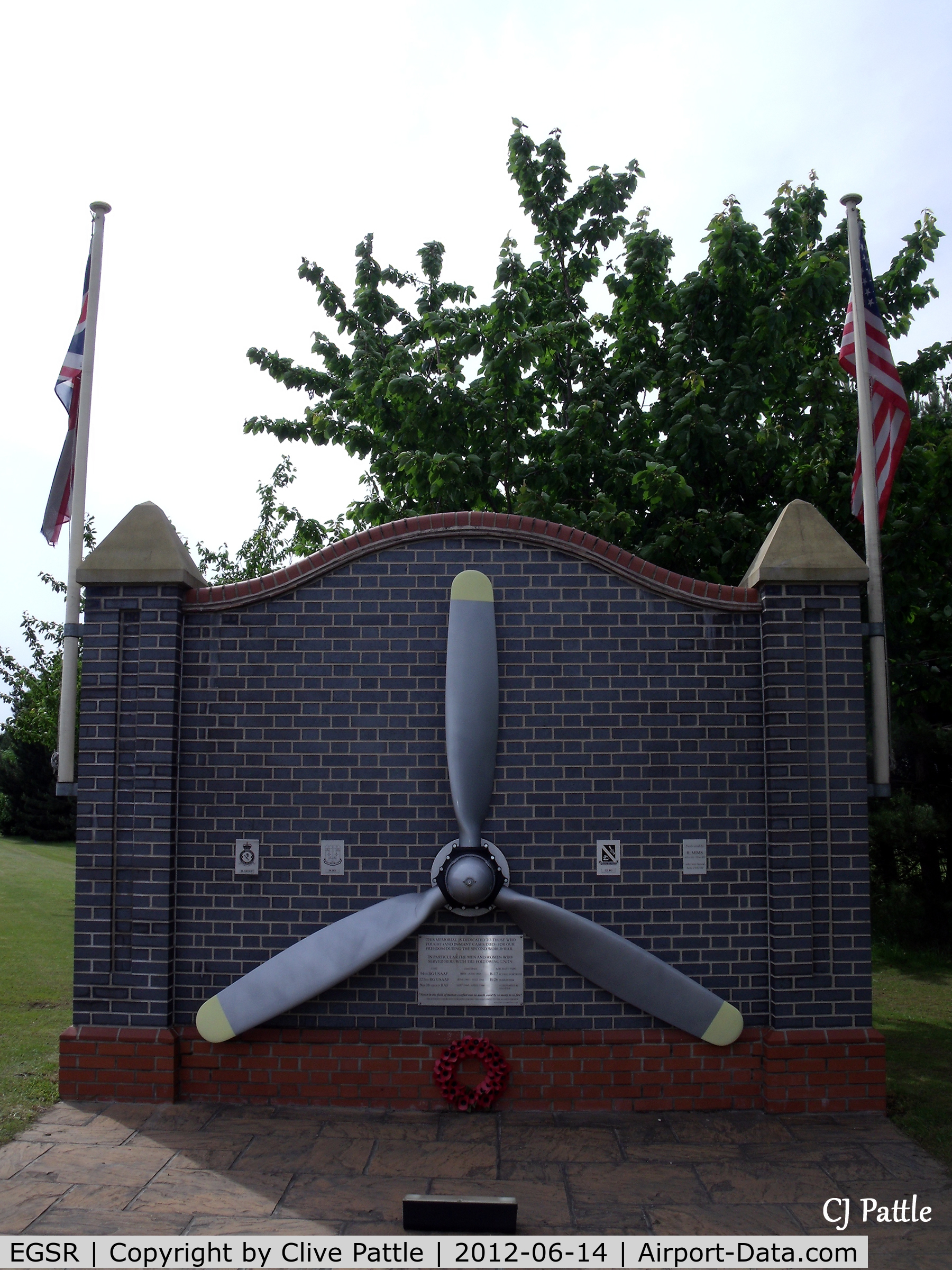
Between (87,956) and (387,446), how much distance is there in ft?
26.1

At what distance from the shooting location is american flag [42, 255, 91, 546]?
24.5 ft

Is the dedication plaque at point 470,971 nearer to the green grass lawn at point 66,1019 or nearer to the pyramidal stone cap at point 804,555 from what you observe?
the green grass lawn at point 66,1019

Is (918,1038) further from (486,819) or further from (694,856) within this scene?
(486,819)

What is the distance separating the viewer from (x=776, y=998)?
6410 mm

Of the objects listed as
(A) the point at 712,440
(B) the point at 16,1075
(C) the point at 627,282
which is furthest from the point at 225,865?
(C) the point at 627,282

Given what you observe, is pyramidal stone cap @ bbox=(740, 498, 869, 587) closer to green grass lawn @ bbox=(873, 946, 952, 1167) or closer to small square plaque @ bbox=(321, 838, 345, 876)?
small square plaque @ bbox=(321, 838, 345, 876)

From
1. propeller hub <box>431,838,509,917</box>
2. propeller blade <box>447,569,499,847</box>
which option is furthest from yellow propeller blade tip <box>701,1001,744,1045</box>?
propeller blade <box>447,569,499,847</box>

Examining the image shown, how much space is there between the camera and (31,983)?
10156 millimetres

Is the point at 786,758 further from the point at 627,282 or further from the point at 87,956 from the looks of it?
the point at 627,282

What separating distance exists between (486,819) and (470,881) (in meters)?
0.53

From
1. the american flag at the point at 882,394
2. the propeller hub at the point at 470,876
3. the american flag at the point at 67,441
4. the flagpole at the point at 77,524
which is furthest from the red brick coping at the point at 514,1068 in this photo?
the american flag at the point at 882,394

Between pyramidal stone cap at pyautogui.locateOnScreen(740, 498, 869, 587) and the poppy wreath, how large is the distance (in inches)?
145

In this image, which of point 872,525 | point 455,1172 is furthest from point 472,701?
point 872,525

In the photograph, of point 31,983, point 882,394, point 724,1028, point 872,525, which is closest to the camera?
point 724,1028
